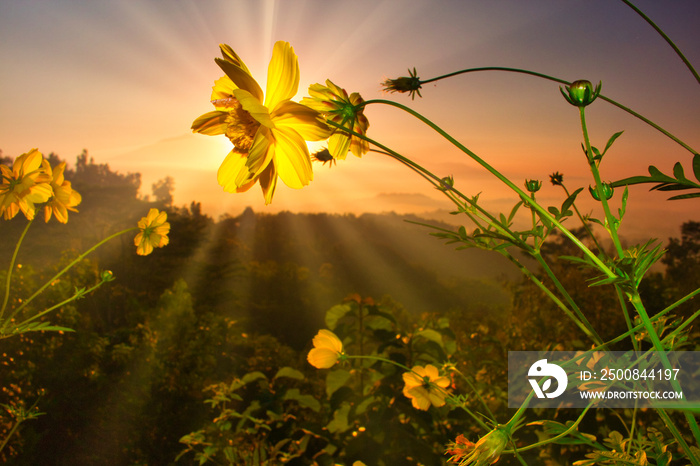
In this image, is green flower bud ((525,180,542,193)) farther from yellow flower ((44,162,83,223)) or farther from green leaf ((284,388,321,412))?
green leaf ((284,388,321,412))

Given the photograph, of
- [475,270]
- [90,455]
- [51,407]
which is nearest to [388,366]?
[90,455]

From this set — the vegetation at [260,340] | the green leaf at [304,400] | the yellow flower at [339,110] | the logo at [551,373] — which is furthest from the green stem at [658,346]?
the green leaf at [304,400]

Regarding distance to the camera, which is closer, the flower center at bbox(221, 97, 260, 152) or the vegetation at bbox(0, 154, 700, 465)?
the flower center at bbox(221, 97, 260, 152)

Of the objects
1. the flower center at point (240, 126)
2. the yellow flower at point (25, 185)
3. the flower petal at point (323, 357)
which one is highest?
the yellow flower at point (25, 185)

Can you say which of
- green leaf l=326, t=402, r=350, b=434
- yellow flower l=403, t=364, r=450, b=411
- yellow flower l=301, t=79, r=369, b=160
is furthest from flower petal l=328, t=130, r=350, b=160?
green leaf l=326, t=402, r=350, b=434

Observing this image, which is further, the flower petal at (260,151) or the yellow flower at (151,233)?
the yellow flower at (151,233)

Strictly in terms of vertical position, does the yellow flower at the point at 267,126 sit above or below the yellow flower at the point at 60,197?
below

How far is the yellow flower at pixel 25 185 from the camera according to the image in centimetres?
52

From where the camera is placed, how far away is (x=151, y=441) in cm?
109

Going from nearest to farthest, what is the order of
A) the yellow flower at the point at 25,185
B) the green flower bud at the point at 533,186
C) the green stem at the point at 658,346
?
the green stem at the point at 658,346
the green flower bud at the point at 533,186
the yellow flower at the point at 25,185

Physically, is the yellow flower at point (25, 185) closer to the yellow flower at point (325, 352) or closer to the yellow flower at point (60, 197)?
the yellow flower at point (60, 197)

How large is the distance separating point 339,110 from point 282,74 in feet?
0.16

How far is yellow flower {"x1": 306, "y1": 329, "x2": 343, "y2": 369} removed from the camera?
53 cm

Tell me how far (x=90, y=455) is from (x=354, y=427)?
86cm
